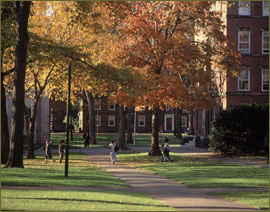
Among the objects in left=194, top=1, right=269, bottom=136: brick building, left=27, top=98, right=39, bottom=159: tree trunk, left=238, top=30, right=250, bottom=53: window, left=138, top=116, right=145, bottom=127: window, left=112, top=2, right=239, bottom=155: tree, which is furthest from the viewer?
left=138, top=116, right=145, bottom=127: window

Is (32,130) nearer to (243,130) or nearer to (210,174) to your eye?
(243,130)

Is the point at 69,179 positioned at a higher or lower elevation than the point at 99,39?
lower

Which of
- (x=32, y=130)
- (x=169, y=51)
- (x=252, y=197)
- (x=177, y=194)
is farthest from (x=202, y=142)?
(x=252, y=197)

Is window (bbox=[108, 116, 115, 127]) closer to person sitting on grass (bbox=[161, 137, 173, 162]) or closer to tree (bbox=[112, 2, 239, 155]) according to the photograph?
tree (bbox=[112, 2, 239, 155])

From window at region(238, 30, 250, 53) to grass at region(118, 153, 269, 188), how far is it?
19314mm

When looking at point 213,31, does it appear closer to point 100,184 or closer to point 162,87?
point 162,87

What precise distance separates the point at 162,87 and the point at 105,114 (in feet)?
236

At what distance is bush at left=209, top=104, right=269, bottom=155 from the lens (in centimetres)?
4591

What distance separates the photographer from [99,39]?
48812 mm

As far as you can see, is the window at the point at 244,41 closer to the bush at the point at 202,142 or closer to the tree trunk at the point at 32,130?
the bush at the point at 202,142

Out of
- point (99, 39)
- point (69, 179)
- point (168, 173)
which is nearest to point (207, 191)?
point (69, 179)

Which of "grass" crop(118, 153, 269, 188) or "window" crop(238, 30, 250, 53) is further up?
"window" crop(238, 30, 250, 53)

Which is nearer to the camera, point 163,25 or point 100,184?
point 100,184

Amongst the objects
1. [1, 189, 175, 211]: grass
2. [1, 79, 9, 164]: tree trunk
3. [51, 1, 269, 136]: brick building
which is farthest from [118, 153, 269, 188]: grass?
[51, 1, 269, 136]: brick building
